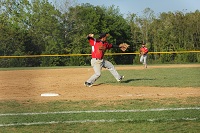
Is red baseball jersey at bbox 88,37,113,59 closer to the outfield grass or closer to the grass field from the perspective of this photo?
the outfield grass

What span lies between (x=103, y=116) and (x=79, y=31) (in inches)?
1933

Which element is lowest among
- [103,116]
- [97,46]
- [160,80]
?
[160,80]

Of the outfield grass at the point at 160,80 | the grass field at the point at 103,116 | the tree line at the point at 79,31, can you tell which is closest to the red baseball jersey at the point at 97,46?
the outfield grass at the point at 160,80

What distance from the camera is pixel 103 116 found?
680 centimetres

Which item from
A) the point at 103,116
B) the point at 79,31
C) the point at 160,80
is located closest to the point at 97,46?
the point at 160,80

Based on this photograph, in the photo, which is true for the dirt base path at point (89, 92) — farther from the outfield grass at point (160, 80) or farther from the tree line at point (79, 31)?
the tree line at point (79, 31)

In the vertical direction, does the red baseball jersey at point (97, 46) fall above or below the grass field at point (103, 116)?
above

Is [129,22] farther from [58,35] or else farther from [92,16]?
[58,35]

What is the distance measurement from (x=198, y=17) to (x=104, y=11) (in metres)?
19.7

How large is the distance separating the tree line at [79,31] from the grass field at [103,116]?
29510mm

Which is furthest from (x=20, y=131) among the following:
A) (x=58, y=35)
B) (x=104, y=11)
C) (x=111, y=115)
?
(x=104, y=11)

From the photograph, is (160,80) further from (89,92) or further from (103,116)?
(103,116)

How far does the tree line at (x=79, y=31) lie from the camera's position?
41.7 meters

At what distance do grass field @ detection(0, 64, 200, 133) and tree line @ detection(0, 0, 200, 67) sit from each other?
29.5 metres
